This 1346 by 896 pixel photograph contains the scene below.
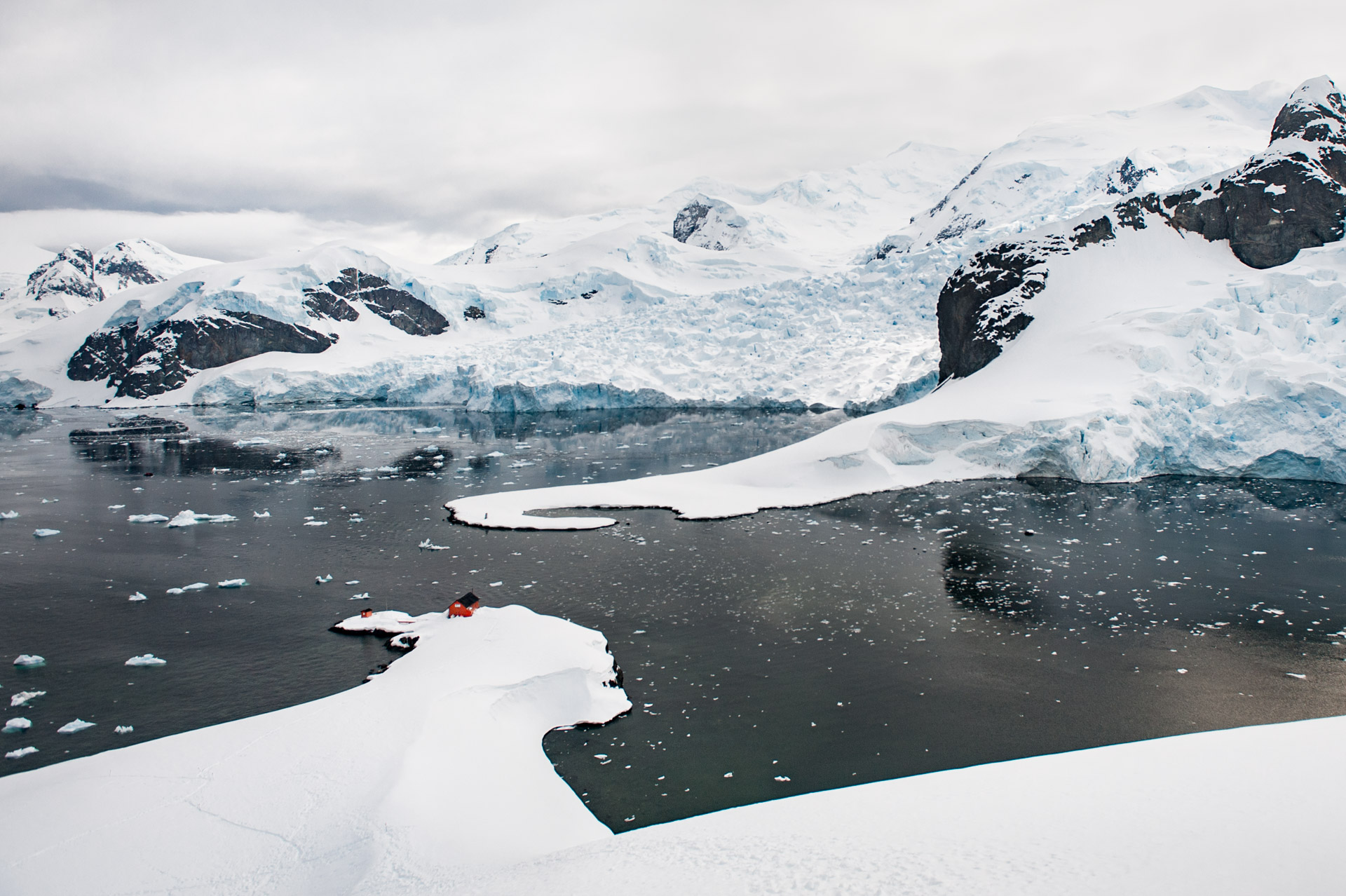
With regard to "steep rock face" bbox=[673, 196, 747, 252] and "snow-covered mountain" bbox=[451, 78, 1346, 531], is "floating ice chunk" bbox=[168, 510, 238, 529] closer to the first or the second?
"snow-covered mountain" bbox=[451, 78, 1346, 531]

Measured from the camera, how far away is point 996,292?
3366 cm

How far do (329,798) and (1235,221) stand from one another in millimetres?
36965

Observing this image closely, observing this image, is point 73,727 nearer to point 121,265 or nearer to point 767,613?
point 767,613

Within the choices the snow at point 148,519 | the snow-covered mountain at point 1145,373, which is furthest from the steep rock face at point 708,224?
the snow at point 148,519

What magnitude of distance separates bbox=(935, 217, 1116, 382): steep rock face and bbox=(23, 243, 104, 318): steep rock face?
168 metres

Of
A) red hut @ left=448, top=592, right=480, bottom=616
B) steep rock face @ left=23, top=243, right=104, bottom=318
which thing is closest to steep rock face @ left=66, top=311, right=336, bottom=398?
red hut @ left=448, top=592, right=480, bottom=616

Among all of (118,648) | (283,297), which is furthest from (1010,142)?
(118,648)

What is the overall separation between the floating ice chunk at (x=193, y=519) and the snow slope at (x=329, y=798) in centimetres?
1358

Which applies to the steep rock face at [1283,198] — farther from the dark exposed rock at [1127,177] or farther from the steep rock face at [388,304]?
the steep rock face at [388,304]

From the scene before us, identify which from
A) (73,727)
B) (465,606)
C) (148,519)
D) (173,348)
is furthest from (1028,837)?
(173,348)

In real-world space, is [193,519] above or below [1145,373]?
below

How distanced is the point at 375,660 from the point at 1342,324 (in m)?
30.8

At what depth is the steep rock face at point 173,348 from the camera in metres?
70.2

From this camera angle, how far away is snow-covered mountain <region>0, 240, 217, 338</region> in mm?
157000
